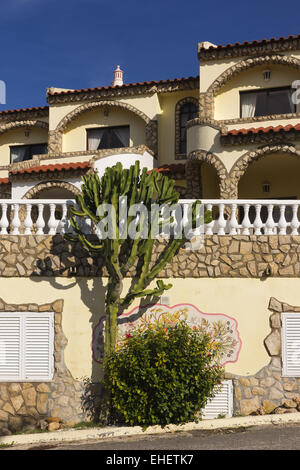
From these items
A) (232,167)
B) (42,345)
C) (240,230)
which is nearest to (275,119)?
(232,167)

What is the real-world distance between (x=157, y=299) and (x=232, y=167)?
764cm

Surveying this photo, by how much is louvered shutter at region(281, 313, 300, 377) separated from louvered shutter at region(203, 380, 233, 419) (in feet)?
4.70

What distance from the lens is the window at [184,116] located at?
73.5ft

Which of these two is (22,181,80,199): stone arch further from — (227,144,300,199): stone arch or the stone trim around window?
the stone trim around window

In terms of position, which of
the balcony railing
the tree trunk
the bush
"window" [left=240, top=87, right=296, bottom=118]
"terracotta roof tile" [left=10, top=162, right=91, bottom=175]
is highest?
"window" [left=240, top=87, right=296, bottom=118]

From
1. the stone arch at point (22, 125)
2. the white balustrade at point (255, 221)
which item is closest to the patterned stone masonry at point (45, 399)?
the white balustrade at point (255, 221)

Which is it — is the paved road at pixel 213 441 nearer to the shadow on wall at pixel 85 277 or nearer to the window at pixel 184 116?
the shadow on wall at pixel 85 277

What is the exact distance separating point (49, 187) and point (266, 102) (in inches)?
384

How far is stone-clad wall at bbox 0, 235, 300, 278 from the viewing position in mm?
11938

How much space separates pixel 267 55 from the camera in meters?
19.3

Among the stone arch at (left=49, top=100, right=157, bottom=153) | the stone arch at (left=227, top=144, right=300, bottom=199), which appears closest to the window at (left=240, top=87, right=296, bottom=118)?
the stone arch at (left=227, top=144, right=300, bottom=199)

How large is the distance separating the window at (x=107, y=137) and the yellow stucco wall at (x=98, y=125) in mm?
198

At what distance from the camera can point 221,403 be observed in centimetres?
1162

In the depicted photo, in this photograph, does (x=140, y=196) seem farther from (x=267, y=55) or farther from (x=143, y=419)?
(x=267, y=55)
